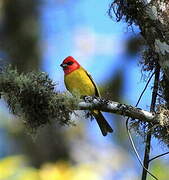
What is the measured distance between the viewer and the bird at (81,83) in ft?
16.8

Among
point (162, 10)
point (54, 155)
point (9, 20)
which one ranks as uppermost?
point (9, 20)

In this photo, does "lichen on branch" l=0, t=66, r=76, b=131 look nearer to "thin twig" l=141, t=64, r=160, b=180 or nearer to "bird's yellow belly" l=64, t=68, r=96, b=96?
"thin twig" l=141, t=64, r=160, b=180

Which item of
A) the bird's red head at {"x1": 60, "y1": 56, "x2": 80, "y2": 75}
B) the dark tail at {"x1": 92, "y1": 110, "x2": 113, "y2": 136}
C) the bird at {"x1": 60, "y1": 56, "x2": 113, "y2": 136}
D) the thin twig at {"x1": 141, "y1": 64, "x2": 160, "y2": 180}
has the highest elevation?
the bird's red head at {"x1": 60, "y1": 56, "x2": 80, "y2": 75}

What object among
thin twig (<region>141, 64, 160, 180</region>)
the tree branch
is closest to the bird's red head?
thin twig (<region>141, 64, 160, 180</region>)

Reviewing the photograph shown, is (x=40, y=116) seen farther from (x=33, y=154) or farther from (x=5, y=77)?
(x=33, y=154)

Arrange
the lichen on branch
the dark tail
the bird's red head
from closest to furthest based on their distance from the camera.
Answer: the lichen on branch < the dark tail < the bird's red head

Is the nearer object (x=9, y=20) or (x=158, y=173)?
(x=158, y=173)

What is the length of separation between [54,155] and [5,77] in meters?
5.24

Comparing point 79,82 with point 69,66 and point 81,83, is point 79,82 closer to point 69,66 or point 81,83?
point 81,83

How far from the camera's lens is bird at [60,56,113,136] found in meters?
5.12

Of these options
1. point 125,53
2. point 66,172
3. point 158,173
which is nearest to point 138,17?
point 66,172

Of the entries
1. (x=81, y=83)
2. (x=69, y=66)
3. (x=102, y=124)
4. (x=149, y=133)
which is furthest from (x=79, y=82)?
(x=149, y=133)

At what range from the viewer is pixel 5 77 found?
353 centimetres

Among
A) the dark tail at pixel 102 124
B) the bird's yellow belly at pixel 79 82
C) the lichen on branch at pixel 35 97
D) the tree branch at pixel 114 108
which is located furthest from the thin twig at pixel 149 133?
the bird's yellow belly at pixel 79 82
